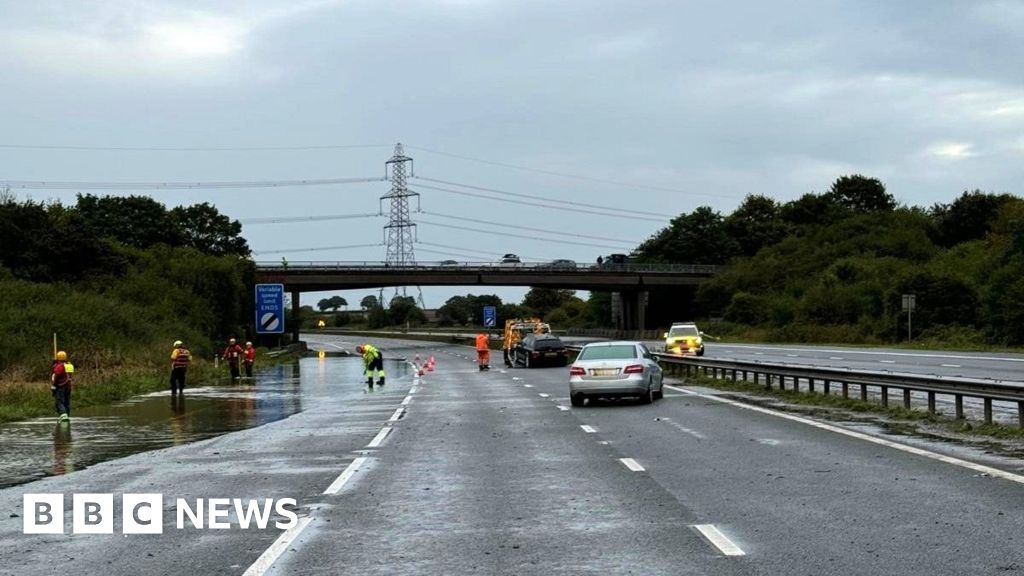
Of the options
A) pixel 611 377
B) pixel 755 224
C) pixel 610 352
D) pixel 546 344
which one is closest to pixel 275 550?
pixel 611 377

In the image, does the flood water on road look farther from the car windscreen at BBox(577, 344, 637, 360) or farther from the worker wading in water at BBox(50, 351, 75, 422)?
the car windscreen at BBox(577, 344, 637, 360)

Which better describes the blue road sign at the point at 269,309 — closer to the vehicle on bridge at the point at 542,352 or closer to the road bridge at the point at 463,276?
the vehicle on bridge at the point at 542,352

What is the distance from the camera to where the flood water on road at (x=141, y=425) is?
17.4 meters

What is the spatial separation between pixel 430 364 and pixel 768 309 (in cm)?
5765

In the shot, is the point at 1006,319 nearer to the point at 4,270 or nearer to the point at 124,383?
the point at 124,383

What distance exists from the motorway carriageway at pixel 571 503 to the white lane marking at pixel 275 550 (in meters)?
0.03

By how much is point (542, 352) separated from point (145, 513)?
4271 centimetres

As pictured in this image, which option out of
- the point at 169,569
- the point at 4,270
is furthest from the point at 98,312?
the point at 169,569

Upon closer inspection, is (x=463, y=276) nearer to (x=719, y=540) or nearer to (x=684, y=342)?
(x=684, y=342)

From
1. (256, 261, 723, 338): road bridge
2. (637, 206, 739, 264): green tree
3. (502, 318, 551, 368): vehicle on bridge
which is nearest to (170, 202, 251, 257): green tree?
(256, 261, 723, 338): road bridge

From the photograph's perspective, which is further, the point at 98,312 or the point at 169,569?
the point at 98,312

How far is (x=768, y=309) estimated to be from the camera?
4063 inches

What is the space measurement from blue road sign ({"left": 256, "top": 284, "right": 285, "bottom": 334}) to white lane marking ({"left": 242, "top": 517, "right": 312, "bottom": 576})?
51.4 m

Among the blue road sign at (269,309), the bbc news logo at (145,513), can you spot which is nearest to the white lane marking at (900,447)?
the bbc news logo at (145,513)
